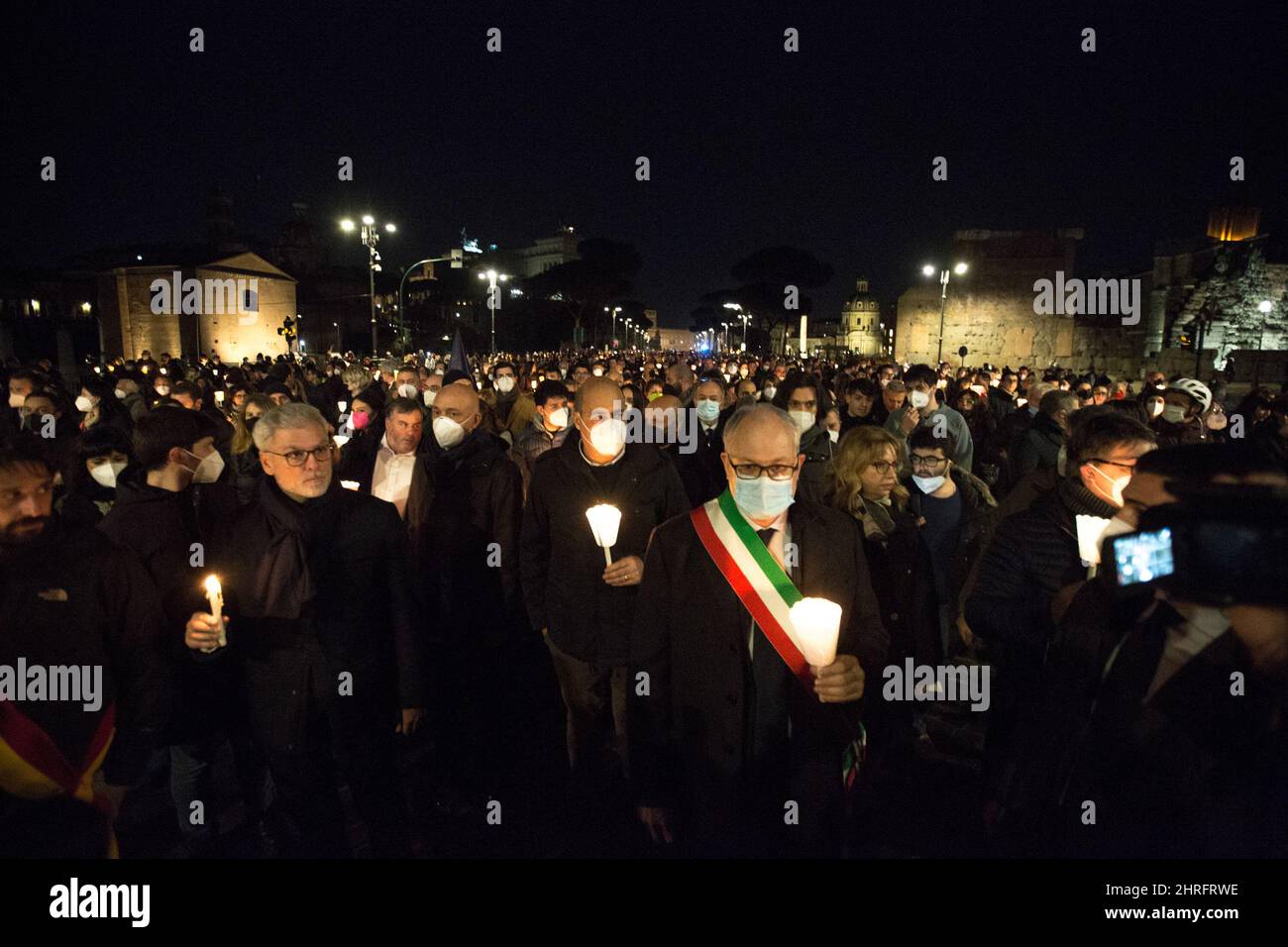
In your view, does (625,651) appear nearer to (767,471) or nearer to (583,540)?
(583,540)

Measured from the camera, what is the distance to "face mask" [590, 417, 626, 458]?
3.48 meters

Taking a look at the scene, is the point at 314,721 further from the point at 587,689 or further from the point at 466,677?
the point at 466,677

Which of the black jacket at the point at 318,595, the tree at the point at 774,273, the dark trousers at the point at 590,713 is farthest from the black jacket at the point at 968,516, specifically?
the tree at the point at 774,273

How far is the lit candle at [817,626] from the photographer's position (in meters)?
1.85

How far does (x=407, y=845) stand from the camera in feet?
10.2

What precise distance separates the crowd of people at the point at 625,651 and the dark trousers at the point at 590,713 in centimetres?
2

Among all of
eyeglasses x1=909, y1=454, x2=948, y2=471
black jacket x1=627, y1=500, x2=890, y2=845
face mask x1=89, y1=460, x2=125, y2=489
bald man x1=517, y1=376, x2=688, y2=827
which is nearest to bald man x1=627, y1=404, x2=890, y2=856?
black jacket x1=627, y1=500, x2=890, y2=845

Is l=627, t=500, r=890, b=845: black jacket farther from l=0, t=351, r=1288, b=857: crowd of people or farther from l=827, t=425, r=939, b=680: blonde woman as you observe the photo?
l=827, t=425, r=939, b=680: blonde woman

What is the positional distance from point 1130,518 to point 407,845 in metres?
2.93

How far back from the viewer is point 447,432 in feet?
14.7

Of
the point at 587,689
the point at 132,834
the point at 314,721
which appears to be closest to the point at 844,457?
the point at 587,689

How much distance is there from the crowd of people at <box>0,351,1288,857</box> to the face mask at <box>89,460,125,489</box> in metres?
0.04

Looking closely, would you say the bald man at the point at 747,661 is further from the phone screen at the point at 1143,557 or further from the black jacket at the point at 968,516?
the black jacket at the point at 968,516

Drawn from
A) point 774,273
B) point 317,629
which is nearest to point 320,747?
point 317,629
